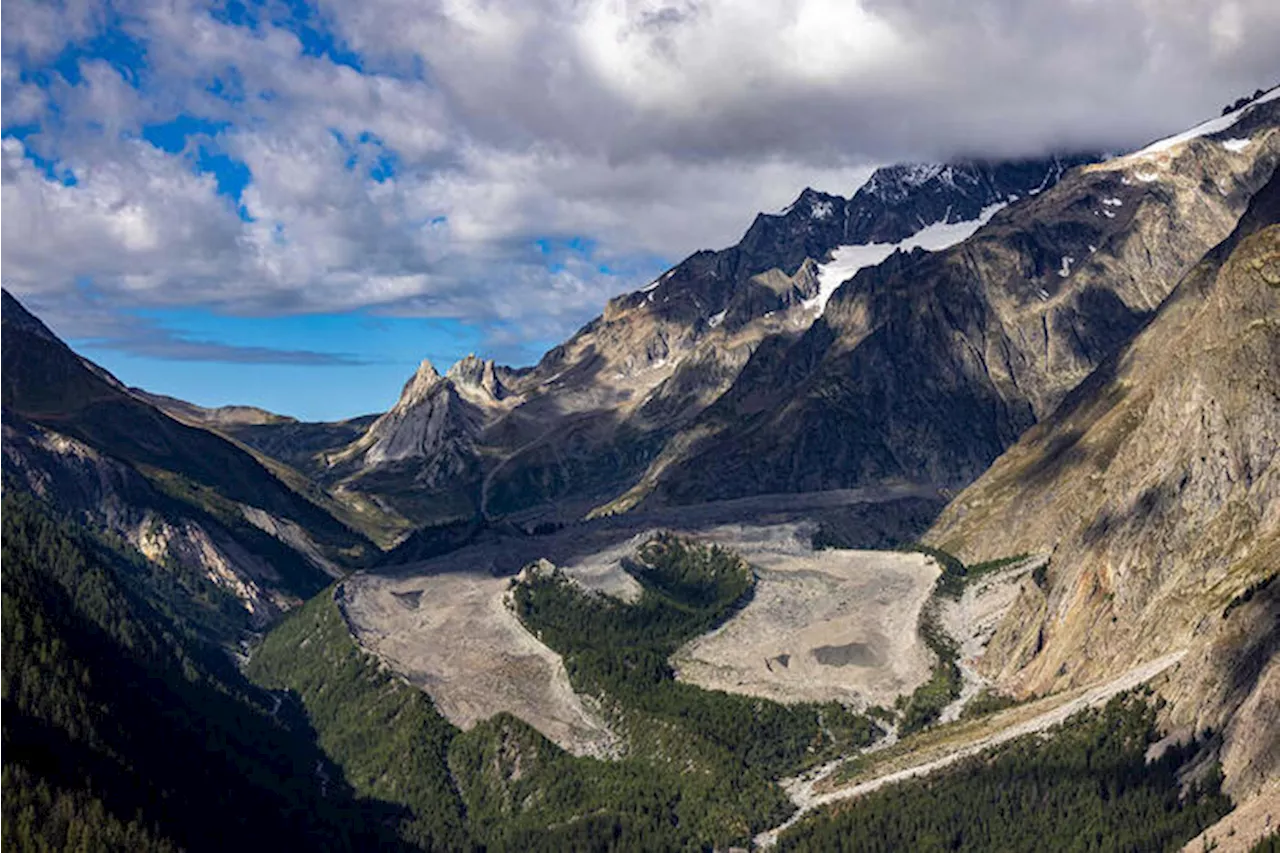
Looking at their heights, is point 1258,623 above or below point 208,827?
above

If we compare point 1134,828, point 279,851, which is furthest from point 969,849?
point 279,851

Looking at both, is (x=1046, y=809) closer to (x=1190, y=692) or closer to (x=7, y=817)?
(x=1190, y=692)

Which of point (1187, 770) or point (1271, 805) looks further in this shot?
point (1187, 770)

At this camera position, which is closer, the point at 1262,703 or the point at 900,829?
the point at 1262,703

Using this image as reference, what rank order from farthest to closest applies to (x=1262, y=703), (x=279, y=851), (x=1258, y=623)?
(x=279, y=851) → (x=1258, y=623) → (x=1262, y=703)

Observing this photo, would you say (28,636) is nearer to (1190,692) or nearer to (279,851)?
(279,851)

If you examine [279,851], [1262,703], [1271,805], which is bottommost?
[279,851]

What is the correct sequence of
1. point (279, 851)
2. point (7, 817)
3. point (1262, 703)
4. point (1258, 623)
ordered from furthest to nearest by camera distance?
point (279, 851) → point (1258, 623) → point (1262, 703) → point (7, 817)

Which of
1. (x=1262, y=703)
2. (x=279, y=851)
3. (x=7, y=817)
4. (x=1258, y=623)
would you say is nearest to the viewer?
(x=7, y=817)

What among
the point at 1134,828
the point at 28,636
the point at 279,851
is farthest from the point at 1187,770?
the point at 28,636
